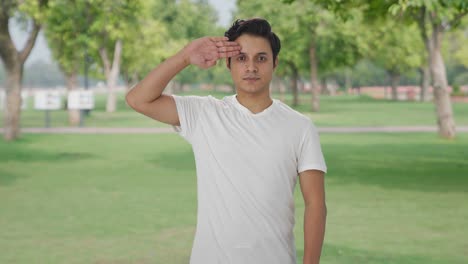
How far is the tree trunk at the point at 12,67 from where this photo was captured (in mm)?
25375

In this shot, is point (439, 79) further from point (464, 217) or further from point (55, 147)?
point (464, 217)

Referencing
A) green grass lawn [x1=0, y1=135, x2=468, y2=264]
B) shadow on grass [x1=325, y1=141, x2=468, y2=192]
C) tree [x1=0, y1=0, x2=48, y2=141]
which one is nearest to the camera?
green grass lawn [x1=0, y1=135, x2=468, y2=264]

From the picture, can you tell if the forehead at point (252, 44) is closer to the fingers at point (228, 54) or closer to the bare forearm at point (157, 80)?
the fingers at point (228, 54)

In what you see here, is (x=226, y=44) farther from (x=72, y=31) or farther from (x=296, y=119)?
(x=72, y=31)

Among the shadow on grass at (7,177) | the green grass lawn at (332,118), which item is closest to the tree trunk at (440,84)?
the green grass lawn at (332,118)

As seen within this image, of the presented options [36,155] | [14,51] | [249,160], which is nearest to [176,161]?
[36,155]

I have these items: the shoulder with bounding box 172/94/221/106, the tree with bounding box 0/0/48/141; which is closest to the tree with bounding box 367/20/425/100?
the tree with bounding box 0/0/48/141

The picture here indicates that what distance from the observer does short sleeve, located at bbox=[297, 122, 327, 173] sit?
124 inches

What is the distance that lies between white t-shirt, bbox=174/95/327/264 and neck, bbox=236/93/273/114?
4 cm

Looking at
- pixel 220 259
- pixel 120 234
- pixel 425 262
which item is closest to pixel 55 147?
pixel 120 234

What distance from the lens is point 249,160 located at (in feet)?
10.3

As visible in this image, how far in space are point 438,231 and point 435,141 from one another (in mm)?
15285

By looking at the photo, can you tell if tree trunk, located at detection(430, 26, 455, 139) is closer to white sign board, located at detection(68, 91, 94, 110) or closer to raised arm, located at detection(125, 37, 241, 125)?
white sign board, located at detection(68, 91, 94, 110)

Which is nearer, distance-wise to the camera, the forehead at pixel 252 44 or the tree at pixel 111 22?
the forehead at pixel 252 44
